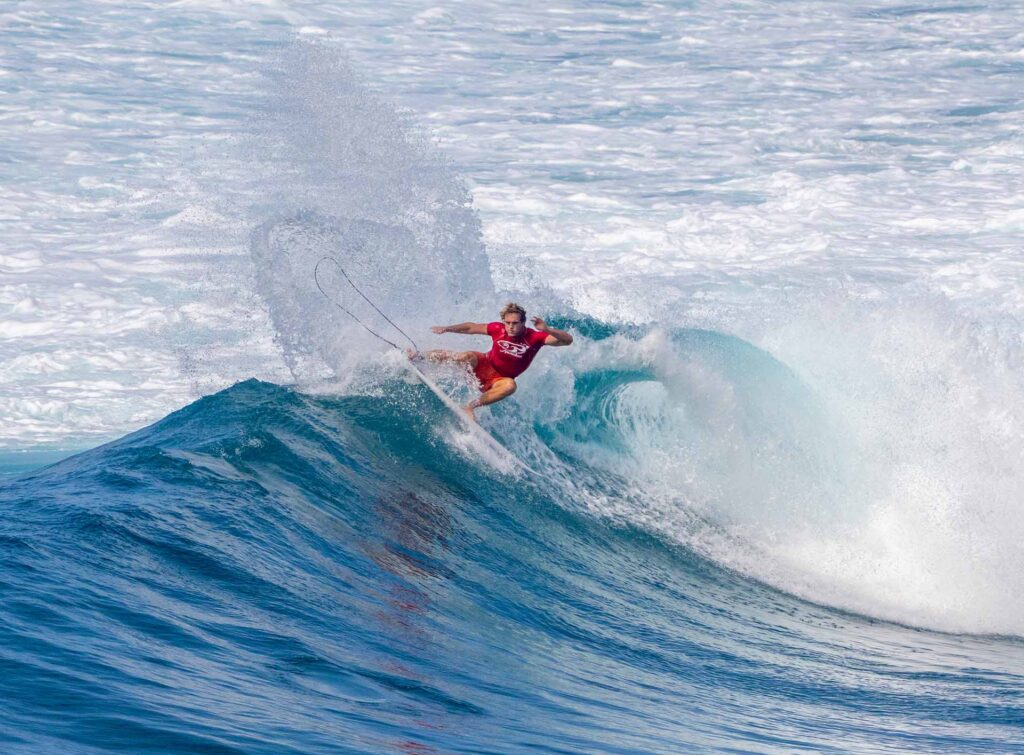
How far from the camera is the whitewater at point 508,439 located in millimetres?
6641

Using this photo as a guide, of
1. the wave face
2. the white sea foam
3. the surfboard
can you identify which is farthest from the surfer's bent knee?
the white sea foam

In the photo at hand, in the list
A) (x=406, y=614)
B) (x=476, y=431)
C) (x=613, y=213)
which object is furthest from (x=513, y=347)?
(x=613, y=213)

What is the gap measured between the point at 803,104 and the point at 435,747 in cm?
2552

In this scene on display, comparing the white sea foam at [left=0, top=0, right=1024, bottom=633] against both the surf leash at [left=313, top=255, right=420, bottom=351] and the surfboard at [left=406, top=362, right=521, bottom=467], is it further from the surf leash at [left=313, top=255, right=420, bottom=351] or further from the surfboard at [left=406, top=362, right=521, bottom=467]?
the surfboard at [left=406, top=362, right=521, bottom=467]

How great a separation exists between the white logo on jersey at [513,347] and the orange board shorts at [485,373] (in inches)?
9.7

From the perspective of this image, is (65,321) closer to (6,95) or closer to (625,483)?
(625,483)

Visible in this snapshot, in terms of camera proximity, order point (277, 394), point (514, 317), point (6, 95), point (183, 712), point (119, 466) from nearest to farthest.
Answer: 1. point (183, 712)
2. point (119, 466)
3. point (514, 317)
4. point (277, 394)
5. point (6, 95)

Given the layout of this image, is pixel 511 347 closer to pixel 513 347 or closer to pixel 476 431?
pixel 513 347

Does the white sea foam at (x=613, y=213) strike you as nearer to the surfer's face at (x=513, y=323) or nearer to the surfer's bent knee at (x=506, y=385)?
the surfer's bent knee at (x=506, y=385)

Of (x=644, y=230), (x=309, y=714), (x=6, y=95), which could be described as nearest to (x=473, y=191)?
(x=644, y=230)

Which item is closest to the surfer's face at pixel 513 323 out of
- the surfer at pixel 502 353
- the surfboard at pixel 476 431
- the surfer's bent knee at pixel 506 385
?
the surfer at pixel 502 353

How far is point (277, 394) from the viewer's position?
11203 mm

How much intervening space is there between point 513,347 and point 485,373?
43cm

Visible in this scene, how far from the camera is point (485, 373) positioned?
11.0 m
